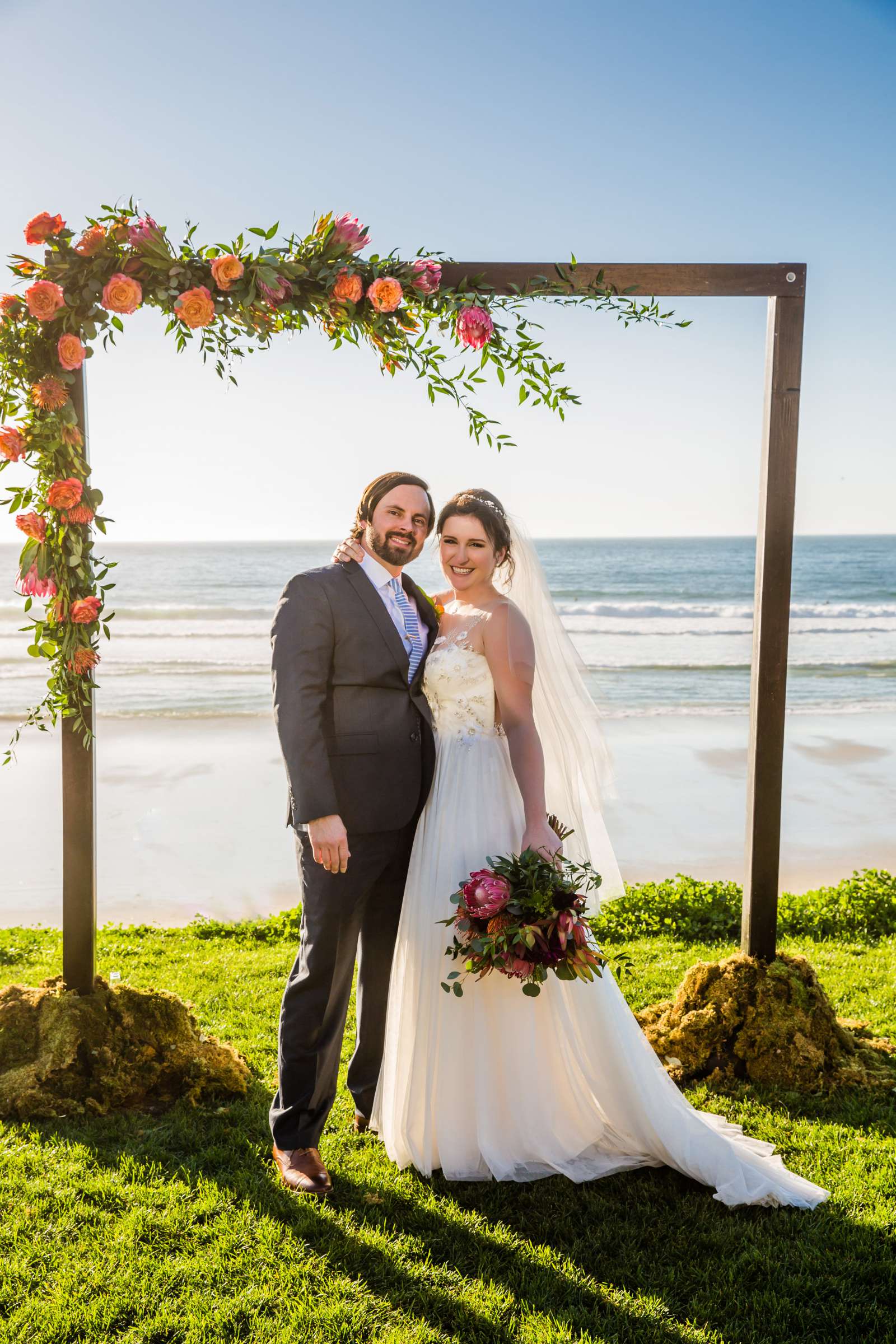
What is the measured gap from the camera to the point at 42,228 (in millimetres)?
3254

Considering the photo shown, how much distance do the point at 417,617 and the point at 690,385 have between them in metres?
30.3

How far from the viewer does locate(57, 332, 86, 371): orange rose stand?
3285 mm

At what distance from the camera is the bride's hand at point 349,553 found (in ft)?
11.0

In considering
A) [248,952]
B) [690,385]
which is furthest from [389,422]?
[248,952]

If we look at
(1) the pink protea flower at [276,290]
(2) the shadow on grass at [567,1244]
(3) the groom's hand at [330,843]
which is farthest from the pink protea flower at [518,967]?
(1) the pink protea flower at [276,290]

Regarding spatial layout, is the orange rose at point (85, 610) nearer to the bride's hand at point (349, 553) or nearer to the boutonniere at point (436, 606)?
the bride's hand at point (349, 553)

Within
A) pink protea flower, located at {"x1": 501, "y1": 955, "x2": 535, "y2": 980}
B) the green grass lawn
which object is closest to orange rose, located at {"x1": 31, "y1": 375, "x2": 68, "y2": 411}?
pink protea flower, located at {"x1": 501, "y1": 955, "x2": 535, "y2": 980}

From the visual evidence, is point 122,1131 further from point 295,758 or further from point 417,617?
point 417,617

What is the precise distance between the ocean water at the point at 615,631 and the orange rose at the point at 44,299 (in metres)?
1.59

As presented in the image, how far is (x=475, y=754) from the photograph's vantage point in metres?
3.37

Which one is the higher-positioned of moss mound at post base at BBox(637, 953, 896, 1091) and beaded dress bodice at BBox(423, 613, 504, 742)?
beaded dress bodice at BBox(423, 613, 504, 742)

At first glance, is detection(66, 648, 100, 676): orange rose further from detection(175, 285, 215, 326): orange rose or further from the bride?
detection(175, 285, 215, 326): orange rose

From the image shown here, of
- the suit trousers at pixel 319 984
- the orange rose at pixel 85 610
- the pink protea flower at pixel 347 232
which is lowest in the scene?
the suit trousers at pixel 319 984

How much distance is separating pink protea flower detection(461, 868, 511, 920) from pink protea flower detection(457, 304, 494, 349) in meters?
1.93
